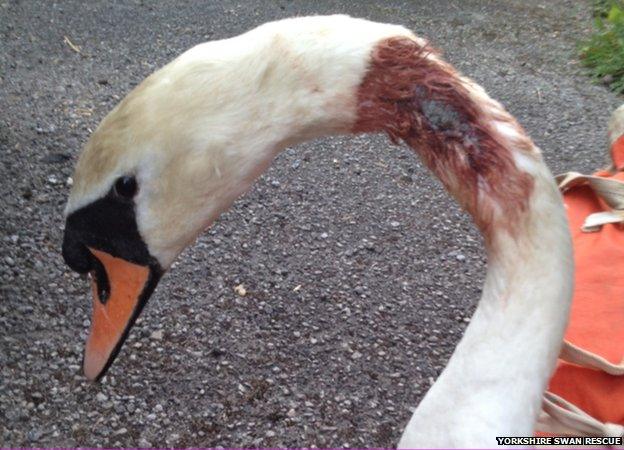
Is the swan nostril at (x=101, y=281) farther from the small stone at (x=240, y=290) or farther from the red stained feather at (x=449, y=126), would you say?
the small stone at (x=240, y=290)

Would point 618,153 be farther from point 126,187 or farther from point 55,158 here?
point 55,158

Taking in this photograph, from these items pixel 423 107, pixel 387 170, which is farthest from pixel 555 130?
pixel 423 107

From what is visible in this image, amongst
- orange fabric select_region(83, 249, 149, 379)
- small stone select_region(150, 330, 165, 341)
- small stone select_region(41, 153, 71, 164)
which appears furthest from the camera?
small stone select_region(41, 153, 71, 164)

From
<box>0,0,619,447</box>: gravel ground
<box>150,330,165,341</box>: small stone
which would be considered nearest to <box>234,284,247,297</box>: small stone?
<box>0,0,619,447</box>: gravel ground

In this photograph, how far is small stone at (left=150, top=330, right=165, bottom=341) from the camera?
2215mm

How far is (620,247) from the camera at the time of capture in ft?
4.92

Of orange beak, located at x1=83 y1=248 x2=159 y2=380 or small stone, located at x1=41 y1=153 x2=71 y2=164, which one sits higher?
orange beak, located at x1=83 y1=248 x2=159 y2=380

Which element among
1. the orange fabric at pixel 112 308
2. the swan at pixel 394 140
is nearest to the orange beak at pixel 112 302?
the orange fabric at pixel 112 308

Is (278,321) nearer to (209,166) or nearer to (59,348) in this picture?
(59,348)

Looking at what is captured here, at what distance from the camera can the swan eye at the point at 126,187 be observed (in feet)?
3.80

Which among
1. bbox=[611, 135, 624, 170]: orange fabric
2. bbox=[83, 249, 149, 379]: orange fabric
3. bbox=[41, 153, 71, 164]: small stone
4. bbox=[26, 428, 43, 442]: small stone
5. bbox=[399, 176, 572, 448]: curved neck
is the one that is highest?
bbox=[399, 176, 572, 448]: curved neck

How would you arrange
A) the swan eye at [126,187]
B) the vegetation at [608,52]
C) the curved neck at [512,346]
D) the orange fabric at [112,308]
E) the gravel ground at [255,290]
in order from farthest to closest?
the vegetation at [608,52], the gravel ground at [255,290], the orange fabric at [112,308], the swan eye at [126,187], the curved neck at [512,346]

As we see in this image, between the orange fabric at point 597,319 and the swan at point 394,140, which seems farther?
the orange fabric at point 597,319

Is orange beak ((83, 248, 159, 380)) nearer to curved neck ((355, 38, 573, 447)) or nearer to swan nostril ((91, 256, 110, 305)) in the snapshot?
swan nostril ((91, 256, 110, 305))
